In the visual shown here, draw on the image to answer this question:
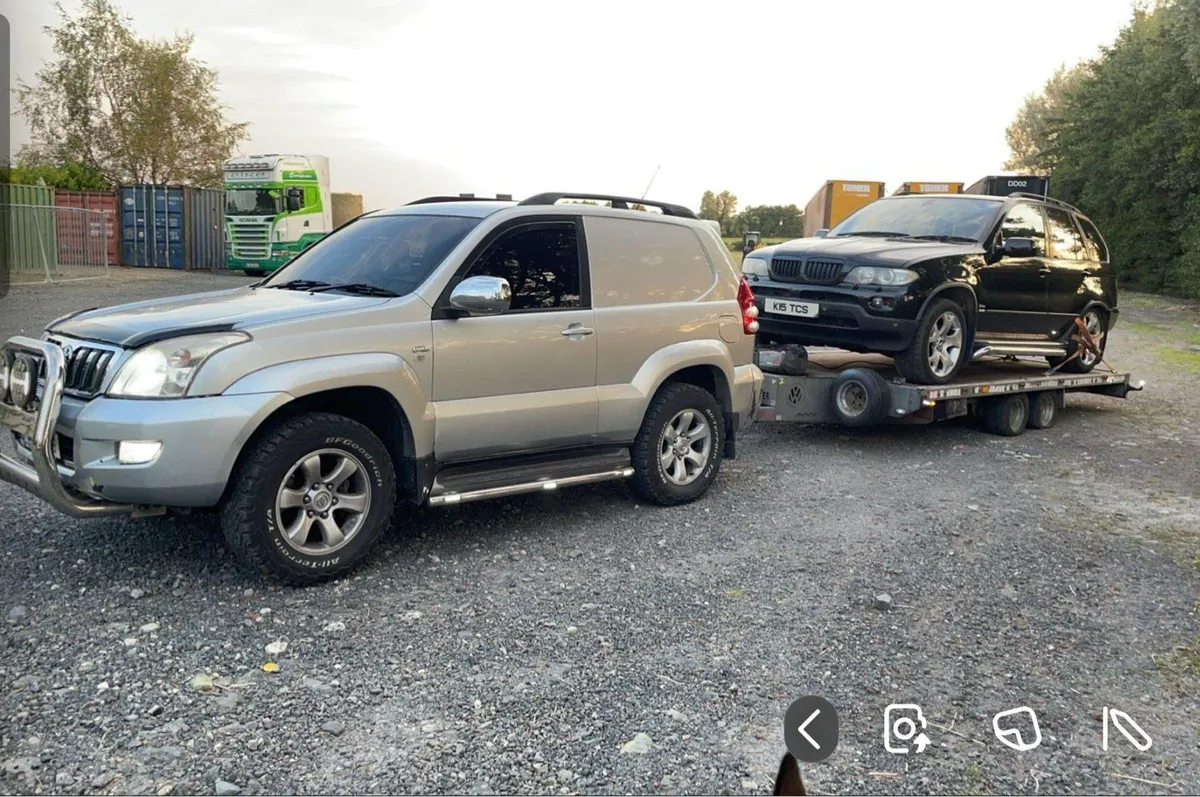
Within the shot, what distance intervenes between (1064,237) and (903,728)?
318 inches

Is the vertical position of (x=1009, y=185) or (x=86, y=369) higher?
(x=1009, y=185)

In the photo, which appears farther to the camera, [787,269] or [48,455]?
[787,269]

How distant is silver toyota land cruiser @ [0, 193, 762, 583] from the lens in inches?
183

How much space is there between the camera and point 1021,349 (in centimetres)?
1009

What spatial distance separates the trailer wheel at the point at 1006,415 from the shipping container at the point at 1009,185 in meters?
13.3

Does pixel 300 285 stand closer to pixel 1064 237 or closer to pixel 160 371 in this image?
pixel 160 371

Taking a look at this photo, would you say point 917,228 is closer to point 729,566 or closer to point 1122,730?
point 729,566

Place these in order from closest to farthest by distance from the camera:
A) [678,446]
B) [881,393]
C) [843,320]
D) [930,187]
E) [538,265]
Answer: [538,265], [678,446], [881,393], [843,320], [930,187]

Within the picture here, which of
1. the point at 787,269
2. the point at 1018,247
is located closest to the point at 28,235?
the point at 787,269

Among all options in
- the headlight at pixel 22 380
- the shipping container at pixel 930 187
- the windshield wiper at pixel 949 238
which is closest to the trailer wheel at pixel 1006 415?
the windshield wiper at pixel 949 238

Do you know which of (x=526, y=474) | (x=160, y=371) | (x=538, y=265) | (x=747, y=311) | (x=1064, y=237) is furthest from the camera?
(x=1064, y=237)

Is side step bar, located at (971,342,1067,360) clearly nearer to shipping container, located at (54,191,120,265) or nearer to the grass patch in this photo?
the grass patch

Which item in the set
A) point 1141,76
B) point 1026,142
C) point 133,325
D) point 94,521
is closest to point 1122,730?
point 133,325

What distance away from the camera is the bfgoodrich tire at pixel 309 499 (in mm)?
4770
